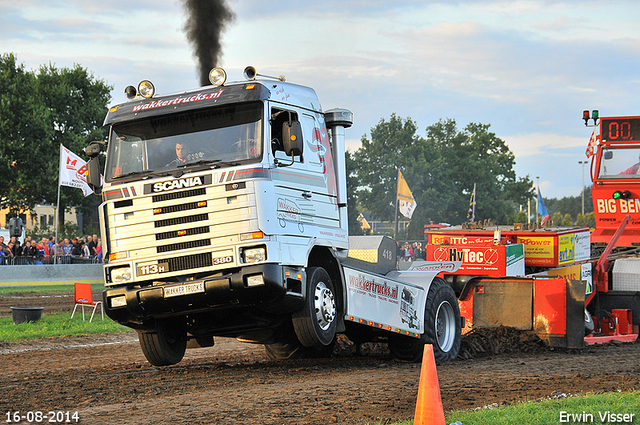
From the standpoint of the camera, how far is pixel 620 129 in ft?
56.0

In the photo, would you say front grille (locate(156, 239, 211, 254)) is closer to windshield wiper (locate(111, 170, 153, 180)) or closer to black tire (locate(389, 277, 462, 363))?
windshield wiper (locate(111, 170, 153, 180))

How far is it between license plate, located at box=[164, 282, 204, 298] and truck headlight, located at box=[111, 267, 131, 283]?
594mm

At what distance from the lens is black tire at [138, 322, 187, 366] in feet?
31.9

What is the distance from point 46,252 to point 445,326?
2353 cm

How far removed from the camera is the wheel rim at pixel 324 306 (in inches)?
363

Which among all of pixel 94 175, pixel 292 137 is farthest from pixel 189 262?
pixel 292 137

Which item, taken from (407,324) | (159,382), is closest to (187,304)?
(159,382)

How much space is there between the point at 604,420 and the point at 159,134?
5.88 m

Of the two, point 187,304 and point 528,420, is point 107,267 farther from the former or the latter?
point 528,420

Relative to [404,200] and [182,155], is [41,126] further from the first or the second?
[182,155]

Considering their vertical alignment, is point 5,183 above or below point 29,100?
below

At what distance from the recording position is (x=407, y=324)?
10.7m

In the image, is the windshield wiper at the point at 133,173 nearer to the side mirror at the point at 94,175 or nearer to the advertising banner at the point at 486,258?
the side mirror at the point at 94,175

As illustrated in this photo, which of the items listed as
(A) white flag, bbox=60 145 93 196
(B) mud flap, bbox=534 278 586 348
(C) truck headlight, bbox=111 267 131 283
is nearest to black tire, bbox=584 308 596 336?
(B) mud flap, bbox=534 278 586 348
